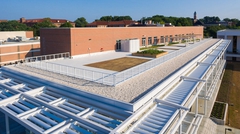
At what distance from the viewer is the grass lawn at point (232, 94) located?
16.2 metres

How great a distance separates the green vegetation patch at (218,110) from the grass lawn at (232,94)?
589mm

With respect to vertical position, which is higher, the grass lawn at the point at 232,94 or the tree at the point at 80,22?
the tree at the point at 80,22

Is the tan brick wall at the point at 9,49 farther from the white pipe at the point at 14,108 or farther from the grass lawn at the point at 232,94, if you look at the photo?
the grass lawn at the point at 232,94

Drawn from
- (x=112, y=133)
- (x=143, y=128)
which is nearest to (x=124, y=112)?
(x=143, y=128)

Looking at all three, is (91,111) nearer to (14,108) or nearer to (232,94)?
(14,108)

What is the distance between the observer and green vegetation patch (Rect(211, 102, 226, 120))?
15770 mm

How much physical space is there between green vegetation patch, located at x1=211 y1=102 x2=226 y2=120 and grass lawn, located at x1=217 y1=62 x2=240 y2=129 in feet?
1.93

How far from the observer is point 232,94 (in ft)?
70.7

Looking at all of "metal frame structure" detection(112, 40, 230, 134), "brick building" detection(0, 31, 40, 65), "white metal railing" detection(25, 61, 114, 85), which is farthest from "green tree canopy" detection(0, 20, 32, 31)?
"metal frame structure" detection(112, 40, 230, 134)

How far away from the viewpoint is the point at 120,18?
12525 centimetres

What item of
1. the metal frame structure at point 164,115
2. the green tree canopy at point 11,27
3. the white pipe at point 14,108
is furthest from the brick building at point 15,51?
the green tree canopy at point 11,27

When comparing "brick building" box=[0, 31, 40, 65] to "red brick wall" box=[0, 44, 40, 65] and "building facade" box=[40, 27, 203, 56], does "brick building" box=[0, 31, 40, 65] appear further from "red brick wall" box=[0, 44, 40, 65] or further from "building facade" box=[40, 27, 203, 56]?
"building facade" box=[40, 27, 203, 56]

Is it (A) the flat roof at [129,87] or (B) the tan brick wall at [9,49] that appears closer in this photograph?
(A) the flat roof at [129,87]

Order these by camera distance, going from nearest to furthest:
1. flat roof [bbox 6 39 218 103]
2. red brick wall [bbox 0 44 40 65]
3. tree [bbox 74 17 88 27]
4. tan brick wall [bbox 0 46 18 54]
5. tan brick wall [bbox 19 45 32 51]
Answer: flat roof [bbox 6 39 218 103] < tan brick wall [bbox 0 46 18 54] < red brick wall [bbox 0 44 40 65] < tan brick wall [bbox 19 45 32 51] < tree [bbox 74 17 88 27]
